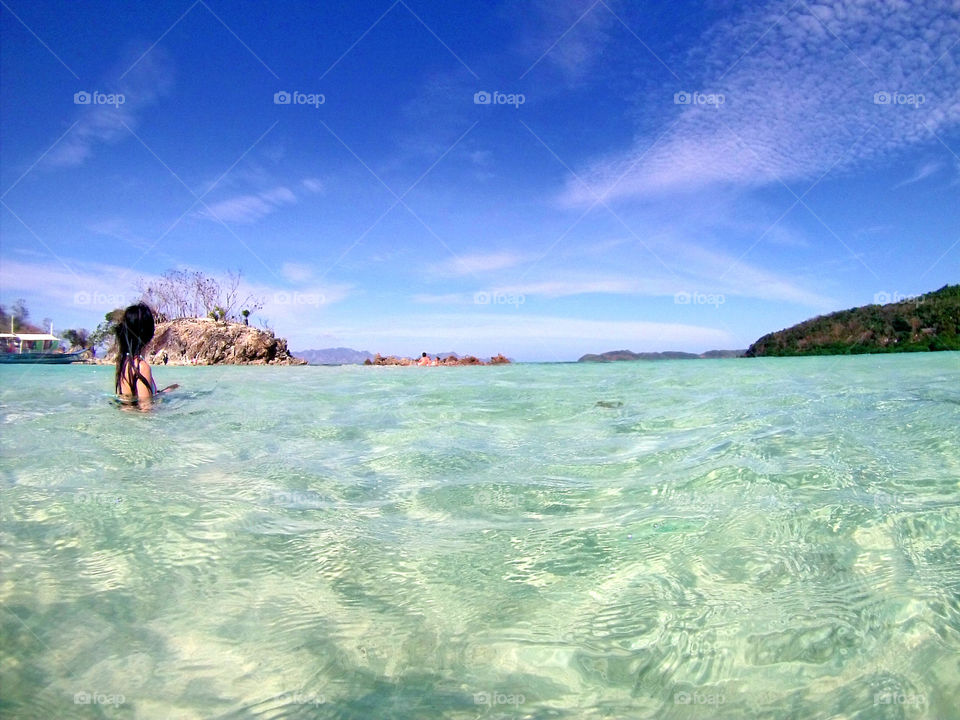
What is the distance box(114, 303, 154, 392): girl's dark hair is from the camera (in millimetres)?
7543

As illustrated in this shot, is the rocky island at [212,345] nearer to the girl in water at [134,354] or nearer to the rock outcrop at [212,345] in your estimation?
the rock outcrop at [212,345]

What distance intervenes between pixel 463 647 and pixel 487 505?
5.38ft

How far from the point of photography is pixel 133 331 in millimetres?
7676

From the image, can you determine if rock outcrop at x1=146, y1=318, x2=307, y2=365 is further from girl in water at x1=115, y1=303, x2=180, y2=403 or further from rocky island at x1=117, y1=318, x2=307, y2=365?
girl in water at x1=115, y1=303, x2=180, y2=403

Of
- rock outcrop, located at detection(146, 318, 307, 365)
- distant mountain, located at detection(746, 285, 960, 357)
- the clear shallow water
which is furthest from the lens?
distant mountain, located at detection(746, 285, 960, 357)

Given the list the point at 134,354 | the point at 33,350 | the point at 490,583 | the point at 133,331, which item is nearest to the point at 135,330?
the point at 133,331

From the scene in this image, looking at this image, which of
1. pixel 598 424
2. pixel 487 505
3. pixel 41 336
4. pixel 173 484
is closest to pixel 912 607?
pixel 487 505

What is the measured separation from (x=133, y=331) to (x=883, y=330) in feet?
356

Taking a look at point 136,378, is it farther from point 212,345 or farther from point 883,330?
point 883,330

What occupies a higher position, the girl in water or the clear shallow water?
the girl in water

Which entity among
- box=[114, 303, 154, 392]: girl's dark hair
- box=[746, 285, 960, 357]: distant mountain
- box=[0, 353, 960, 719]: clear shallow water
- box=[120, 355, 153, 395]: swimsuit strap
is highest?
box=[746, 285, 960, 357]: distant mountain

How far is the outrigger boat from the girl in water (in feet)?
158

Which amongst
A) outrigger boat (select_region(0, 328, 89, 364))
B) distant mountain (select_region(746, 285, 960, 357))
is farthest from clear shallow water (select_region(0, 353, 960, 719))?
distant mountain (select_region(746, 285, 960, 357))

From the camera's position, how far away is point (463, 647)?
6.37ft
